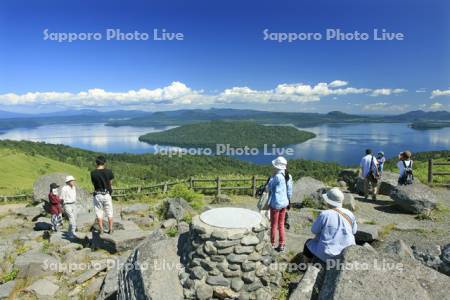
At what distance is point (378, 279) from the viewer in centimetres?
391

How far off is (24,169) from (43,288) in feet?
172

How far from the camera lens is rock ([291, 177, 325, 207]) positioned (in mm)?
12648

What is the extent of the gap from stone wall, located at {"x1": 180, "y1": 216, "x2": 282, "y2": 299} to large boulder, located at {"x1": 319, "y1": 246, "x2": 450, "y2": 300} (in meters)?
1.66

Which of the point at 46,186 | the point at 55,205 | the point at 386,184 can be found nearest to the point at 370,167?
the point at 386,184

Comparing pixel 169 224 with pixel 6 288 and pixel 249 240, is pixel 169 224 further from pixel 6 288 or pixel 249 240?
pixel 249 240

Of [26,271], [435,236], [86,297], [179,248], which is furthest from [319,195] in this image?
[26,271]

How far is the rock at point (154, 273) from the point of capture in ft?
17.9

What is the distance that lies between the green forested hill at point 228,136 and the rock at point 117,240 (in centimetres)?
12623

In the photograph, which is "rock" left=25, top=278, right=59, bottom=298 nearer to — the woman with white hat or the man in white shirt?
the woman with white hat

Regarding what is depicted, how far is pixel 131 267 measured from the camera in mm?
6184

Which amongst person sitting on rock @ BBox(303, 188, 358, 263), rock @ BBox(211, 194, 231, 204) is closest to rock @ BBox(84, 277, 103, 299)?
person sitting on rock @ BBox(303, 188, 358, 263)

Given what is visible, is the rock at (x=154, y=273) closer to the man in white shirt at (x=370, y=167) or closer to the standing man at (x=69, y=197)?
the standing man at (x=69, y=197)

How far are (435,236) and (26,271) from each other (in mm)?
10456

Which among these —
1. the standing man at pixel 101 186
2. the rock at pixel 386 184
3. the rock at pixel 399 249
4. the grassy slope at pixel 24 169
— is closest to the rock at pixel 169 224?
the standing man at pixel 101 186
